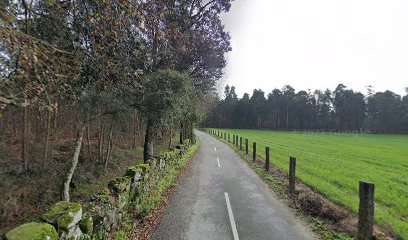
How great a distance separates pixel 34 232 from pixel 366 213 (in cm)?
A: 613

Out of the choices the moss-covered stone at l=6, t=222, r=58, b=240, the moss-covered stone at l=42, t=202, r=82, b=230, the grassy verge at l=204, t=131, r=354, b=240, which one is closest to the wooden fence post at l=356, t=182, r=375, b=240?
the grassy verge at l=204, t=131, r=354, b=240

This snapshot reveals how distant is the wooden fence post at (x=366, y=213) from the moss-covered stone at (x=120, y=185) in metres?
5.59

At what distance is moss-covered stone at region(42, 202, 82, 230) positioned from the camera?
3.26 metres

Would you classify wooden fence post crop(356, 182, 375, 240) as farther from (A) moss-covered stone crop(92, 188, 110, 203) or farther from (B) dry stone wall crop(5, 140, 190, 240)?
(A) moss-covered stone crop(92, 188, 110, 203)

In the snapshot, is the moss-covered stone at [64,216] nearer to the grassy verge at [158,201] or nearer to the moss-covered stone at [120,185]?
the moss-covered stone at [120,185]

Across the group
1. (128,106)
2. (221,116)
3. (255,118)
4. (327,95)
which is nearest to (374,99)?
(327,95)

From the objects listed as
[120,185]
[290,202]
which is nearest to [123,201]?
[120,185]

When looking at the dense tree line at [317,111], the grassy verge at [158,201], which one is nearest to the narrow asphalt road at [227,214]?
the grassy verge at [158,201]

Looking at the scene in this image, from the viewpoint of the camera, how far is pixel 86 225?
12.6ft

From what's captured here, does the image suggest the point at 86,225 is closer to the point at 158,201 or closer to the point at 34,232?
the point at 34,232

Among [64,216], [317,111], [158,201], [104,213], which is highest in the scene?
[317,111]

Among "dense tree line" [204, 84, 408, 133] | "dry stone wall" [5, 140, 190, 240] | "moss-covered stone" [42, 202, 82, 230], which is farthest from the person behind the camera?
"dense tree line" [204, 84, 408, 133]

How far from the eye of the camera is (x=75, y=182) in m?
11.4

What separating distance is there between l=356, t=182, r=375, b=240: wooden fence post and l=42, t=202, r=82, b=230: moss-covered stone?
575 cm
